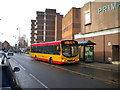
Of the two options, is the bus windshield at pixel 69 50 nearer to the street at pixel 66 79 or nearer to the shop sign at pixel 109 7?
the street at pixel 66 79

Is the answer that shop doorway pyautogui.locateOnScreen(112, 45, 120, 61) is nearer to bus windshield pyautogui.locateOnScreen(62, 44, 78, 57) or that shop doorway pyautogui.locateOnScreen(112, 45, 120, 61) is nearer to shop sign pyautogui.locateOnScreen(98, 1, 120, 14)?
shop sign pyautogui.locateOnScreen(98, 1, 120, 14)

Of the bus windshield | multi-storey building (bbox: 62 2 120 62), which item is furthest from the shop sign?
the bus windshield

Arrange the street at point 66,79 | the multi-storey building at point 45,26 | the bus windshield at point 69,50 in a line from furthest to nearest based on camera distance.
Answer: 1. the multi-storey building at point 45,26
2. the bus windshield at point 69,50
3. the street at point 66,79

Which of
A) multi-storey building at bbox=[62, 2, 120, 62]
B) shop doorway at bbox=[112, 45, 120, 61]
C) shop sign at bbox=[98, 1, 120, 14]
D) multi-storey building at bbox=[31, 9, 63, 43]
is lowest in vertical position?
shop doorway at bbox=[112, 45, 120, 61]

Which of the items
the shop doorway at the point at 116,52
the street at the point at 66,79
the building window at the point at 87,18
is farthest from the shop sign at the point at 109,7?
the street at the point at 66,79

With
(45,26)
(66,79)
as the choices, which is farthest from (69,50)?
(45,26)

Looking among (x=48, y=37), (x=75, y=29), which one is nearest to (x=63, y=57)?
(x=75, y=29)

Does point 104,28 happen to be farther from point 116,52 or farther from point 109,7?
point 116,52

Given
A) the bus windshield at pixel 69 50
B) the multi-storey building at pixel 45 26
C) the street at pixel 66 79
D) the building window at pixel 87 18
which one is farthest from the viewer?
the multi-storey building at pixel 45 26

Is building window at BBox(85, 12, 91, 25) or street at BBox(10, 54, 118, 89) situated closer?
street at BBox(10, 54, 118, 89)

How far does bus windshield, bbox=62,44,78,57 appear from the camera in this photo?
56.9ft

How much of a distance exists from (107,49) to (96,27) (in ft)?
15.1

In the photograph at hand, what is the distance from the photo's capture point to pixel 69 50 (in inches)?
698

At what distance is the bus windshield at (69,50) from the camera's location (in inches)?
683
